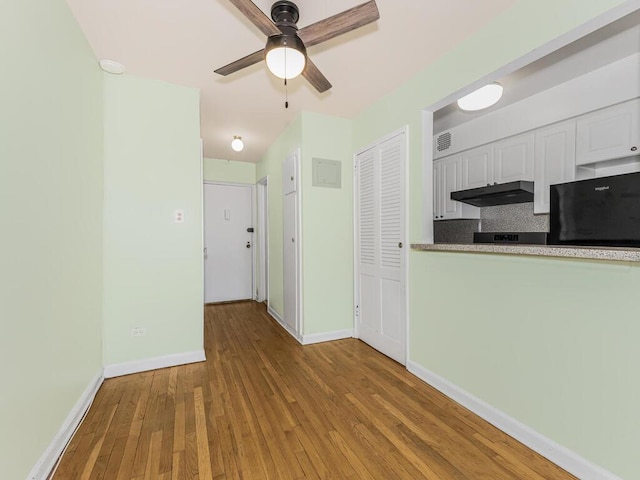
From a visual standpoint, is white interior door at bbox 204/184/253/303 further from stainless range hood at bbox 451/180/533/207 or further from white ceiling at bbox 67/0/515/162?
stainless range hood at bbox 451/180/533/207

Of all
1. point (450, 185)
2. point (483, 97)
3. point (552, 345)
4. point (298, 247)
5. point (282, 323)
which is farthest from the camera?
point (282, 323)

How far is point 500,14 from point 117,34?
2525mm

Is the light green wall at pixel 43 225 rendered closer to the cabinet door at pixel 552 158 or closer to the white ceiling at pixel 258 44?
the white ceiling at pixel 258 44

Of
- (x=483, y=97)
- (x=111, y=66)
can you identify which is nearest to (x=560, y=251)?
(x=483, y=97)

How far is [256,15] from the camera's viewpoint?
56.3 inches

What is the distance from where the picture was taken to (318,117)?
10.4ft

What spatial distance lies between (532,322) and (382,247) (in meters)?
1.44

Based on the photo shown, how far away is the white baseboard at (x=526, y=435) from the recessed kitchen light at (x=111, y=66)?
11.6ft

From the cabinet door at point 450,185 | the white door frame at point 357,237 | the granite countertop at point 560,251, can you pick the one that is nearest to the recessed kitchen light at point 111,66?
the white door frame at point 357,237

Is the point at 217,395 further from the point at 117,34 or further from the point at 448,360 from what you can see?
the point at 117,34

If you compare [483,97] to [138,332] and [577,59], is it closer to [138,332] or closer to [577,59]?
[577,59]

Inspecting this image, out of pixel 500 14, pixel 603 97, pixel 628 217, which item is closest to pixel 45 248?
pixel 500 14

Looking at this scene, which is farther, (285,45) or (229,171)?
(229,171)

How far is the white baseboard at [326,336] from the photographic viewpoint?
3113 mm
